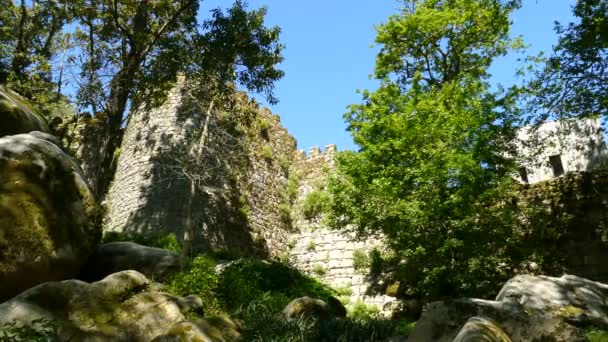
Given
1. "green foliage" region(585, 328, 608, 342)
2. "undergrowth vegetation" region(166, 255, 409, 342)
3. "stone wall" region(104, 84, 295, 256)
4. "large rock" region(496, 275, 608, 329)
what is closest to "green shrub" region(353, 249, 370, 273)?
"undergrowth vegetation" region(166, 255, 409, 342)

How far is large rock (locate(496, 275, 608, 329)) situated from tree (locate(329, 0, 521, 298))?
529 cm

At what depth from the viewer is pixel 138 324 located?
7523mm

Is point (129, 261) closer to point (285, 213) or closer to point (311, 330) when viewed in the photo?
point (311, 330)

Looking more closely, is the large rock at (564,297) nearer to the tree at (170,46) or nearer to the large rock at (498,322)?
the large rock at (498,322)

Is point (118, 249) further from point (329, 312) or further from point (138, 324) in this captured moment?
point (329, 312)

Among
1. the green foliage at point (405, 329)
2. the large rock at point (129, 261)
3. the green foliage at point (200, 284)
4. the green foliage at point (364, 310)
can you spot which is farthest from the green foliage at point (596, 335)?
the green foliage at point (364, 310)

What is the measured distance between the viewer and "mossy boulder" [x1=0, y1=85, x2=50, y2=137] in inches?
417

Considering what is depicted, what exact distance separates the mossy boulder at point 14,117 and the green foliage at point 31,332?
220 inches

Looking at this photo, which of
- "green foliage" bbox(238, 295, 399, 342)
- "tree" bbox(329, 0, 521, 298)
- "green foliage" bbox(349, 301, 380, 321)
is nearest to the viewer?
"green foliage" bbox(238, 295, 399, 342)

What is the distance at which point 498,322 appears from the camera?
6082mm

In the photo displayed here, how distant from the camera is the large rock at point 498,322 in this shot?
581 centimetres

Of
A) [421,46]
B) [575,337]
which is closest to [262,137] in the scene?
[421,46]

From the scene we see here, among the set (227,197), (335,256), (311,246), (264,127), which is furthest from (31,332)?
(264,127)

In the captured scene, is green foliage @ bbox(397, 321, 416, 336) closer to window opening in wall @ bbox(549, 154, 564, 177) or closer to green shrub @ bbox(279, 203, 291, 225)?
green shrub @ bbox(279, 203, 291, 225)
